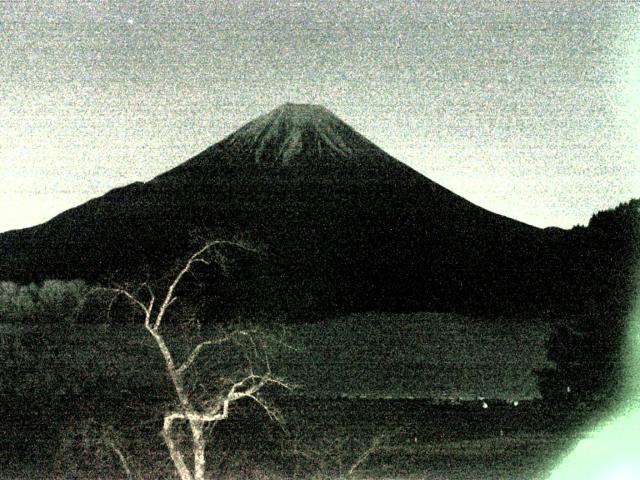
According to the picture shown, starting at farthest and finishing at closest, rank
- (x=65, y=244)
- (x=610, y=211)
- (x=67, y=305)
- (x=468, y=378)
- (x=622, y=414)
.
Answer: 1. (x=65, y=244)
2. (x=67, y=305)
3. (x=468, y=378)
4. (x=610, y=211)
5. (x=622, y=414)

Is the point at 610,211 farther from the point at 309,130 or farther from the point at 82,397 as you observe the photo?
the point at 309,130

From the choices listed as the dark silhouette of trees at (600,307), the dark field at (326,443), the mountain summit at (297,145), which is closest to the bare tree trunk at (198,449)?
the dark field at (326,443)

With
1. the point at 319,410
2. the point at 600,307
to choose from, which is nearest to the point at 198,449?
the point at 600,307

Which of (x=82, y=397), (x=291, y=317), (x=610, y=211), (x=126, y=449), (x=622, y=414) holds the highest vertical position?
(x=610, y=211)

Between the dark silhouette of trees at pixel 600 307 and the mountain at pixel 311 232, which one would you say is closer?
the dark silhouette of trees at pixel 600 307

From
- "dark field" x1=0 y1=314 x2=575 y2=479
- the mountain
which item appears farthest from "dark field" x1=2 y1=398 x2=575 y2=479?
the mountain

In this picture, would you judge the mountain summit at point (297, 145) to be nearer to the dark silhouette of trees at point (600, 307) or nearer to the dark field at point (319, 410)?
the dark field at point (319, 410)

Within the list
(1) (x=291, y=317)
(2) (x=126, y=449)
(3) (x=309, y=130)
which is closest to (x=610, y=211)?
(2) (x=126, y=449)
